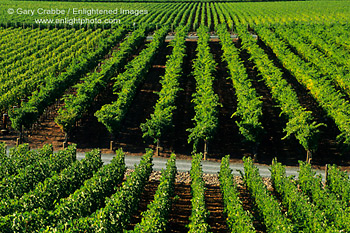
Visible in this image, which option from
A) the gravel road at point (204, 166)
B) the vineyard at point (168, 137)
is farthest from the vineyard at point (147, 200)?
the gravel road at point (204, 166)

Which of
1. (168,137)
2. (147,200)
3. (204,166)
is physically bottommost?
(147,200)

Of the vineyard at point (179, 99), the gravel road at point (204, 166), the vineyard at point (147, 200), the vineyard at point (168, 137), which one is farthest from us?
the vineyard at point (179, 99)

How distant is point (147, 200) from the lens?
1335 inches

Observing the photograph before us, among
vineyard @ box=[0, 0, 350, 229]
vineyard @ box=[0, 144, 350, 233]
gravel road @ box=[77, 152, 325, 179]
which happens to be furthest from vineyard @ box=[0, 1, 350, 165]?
vineyard @ box=[0, 144, 350, 233]

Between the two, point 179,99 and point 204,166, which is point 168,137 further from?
point 179,99

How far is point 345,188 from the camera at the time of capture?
31.6 m

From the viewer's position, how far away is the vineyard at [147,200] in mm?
25484

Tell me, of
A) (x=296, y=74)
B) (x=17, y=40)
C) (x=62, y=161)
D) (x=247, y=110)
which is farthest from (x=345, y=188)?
(x=17, y=40)

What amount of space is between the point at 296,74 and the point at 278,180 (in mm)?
29904

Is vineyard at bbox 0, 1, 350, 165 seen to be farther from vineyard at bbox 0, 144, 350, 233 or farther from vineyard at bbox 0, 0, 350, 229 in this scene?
vineyard at bbox 0, 144, 350, 233

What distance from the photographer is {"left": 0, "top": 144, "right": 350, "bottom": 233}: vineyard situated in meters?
25.5

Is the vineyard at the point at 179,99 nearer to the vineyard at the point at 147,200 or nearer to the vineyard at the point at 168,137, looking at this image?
the vineyard at the point at 168,137

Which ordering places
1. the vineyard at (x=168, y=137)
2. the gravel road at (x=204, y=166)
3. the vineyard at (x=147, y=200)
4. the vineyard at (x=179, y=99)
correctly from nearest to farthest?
the vineyard at (x=147, y=200), the vineyard at (x=168, y=137), the gravel road at (x=204, y=166), the vineyard at (x=179, y=99)

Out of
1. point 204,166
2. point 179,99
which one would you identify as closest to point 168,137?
point 204,166
